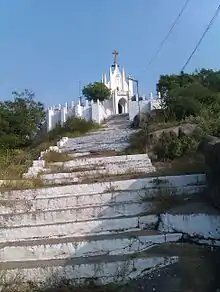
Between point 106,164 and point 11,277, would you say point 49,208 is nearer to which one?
point 11,277

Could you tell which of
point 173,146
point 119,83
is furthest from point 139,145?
point 119,83

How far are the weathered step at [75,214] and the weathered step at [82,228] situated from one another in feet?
0.94

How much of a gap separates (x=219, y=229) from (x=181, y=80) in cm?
3103

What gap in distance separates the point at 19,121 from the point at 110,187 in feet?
72.0

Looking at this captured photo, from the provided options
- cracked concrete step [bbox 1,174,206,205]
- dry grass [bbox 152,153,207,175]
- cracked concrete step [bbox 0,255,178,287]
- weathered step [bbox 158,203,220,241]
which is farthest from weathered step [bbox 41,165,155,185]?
cracked concrete step [bbox 0,255,178,287]

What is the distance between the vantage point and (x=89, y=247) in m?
5.56

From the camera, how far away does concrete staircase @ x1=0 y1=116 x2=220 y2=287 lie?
5035 mm

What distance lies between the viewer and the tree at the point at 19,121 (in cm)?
2591

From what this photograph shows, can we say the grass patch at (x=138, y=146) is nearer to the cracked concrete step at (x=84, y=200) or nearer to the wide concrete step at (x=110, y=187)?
the wide concrete step at (x=110, y=187)

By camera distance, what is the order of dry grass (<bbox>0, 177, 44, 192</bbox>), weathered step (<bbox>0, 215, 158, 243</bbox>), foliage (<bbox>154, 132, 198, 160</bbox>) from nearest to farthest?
weathered step (<bbox>0, 215, 158, 243</bbox>), dry grass (<bbox>0, 177, 44, 192</bbox>), foliage (<bbox>154, 132, 198, 160</bbox>)

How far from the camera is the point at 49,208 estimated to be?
696 centimetres

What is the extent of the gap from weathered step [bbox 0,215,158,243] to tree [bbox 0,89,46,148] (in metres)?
17.9

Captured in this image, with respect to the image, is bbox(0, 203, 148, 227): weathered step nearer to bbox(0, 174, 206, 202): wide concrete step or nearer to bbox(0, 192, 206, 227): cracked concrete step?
bbox(0, 192, 206, 227): cracked concrete step

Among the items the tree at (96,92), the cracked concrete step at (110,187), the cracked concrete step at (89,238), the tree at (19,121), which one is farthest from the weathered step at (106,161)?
the tree at (96,92)
